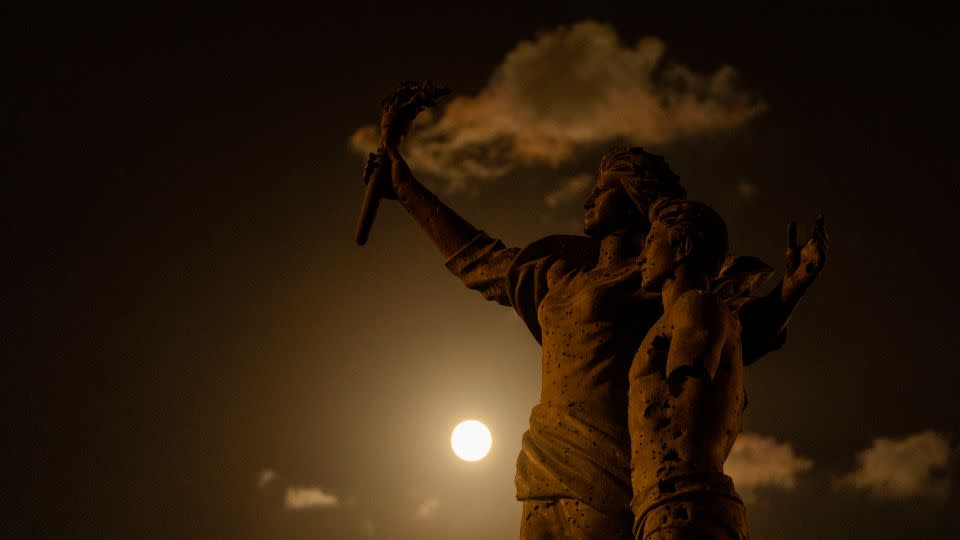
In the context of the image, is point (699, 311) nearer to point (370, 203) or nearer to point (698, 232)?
point (698, 232)

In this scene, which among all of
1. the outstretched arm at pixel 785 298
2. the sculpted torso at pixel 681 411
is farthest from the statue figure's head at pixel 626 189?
the sculpted torso at pixel 681 411

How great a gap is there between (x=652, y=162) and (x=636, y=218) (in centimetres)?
Result: 28

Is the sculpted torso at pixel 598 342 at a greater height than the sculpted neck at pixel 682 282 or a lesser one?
greater

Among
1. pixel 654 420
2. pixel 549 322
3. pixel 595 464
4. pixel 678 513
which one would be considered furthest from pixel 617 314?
pixel 678 513

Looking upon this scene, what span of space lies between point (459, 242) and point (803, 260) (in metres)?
A: 1.95

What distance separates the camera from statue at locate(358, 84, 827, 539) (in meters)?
4.61

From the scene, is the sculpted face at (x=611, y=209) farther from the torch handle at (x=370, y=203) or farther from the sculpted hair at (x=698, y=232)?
the torch handle at (x=370, y=203)

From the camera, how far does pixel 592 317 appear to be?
200 inches

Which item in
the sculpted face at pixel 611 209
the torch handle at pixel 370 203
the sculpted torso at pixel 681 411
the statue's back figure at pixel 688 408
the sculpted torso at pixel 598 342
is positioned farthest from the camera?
the torch handle at pixel 370 203

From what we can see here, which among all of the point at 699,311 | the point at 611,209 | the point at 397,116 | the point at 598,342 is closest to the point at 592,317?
the point at 598,342

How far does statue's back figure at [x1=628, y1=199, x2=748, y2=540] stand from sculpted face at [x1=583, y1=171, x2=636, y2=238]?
1.22 metres

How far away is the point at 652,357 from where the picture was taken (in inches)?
163

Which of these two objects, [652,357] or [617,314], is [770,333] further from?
[652,357]

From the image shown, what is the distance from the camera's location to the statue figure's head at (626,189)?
5438 mm
